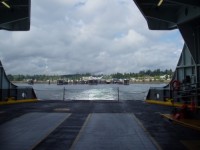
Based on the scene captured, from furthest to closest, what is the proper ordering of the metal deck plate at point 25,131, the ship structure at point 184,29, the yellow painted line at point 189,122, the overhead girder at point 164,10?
the overhead girder at point 164,10 < the ship structure at point 184,29 < the yellow painted line at point 189,122 < the metal deck plate at point 25,131

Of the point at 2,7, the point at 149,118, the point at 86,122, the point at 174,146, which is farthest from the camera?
the point at 2,7

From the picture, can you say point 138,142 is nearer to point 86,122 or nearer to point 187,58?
point 86,122

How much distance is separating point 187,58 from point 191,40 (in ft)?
6.55

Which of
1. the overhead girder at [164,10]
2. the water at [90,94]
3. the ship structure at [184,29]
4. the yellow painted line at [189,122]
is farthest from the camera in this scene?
the water at [90,94]

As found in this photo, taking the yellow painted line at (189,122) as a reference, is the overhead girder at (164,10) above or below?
above

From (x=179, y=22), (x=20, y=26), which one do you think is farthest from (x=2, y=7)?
(x=179, y=22)

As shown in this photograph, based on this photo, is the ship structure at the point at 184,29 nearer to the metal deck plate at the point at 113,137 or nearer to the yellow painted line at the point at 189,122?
the yellow painted line at the point at 189,122

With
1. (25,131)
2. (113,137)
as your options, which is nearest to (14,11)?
(25,131)

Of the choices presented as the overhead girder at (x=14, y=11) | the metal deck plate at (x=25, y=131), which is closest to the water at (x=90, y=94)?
the overhead girder at (x=14, y=11)

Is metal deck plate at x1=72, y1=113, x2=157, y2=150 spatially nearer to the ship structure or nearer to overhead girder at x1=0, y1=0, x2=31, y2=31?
the ship structure

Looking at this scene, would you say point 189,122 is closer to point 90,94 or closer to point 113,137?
point 113,137

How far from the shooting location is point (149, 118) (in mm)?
17016

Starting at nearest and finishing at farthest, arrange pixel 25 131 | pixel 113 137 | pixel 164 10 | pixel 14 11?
pixel 113 137, pixel 25 131, pixel 164 10, pixel 14 11

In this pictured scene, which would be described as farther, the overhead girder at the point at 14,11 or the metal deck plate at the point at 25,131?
the overhead girder at the point at 14,11
